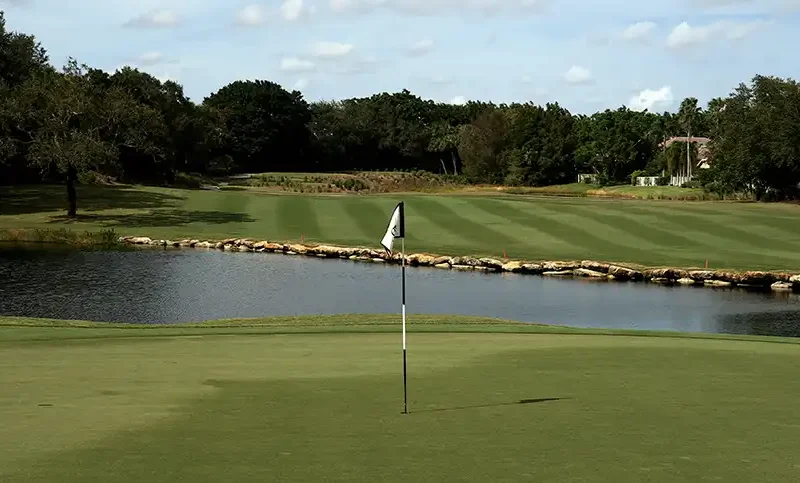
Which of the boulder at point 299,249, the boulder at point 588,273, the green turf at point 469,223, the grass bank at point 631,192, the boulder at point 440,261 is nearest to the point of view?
the boulder at point 588,273

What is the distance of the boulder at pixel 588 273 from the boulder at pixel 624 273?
1.23 ft

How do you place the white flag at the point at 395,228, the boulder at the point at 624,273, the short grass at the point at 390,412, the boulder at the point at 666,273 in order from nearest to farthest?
the short grass at the point at 390,412 → the white flag at the point at 395,228 → the boulder at the point at 666,273 → the boulder at the point at 624,273

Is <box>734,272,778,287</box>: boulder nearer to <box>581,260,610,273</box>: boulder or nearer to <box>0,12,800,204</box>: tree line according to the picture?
<box>581,260,610,273</box>: boulder

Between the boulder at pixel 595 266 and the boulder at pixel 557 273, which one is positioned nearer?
the boulder at pixel 595 266

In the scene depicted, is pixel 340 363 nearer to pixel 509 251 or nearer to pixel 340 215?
pixel 509 251

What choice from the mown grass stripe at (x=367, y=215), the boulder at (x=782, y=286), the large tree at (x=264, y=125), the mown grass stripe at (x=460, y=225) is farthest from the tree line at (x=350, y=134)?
the boulder at (x=782, y=286)

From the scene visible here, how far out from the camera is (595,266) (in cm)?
3916

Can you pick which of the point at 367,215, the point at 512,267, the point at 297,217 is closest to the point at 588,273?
the point at 512,267

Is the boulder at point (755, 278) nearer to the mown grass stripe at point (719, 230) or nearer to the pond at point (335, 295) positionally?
the pond at point (335, 295)

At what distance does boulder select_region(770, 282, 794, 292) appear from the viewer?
35.1 metres

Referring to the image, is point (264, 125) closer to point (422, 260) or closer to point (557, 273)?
point (422, 260)

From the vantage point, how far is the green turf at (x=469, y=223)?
143 ft

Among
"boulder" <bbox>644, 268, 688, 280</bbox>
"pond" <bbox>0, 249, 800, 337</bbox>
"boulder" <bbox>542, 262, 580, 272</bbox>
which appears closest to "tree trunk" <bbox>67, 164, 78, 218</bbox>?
"pond" <bbox>0, 249, 800, 337</bbox>

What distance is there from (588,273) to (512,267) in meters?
3.29
